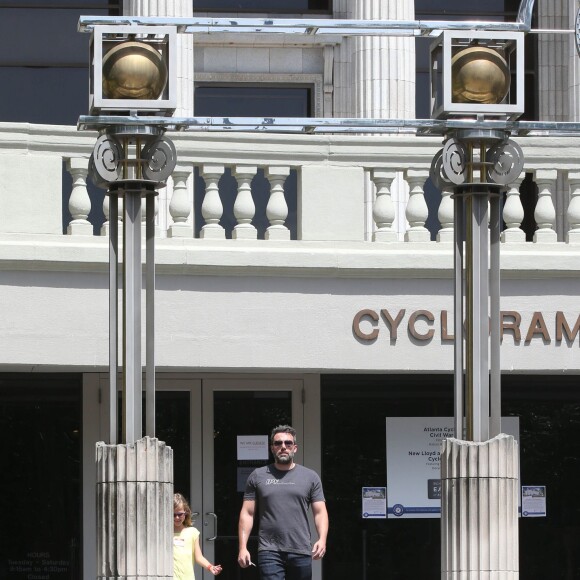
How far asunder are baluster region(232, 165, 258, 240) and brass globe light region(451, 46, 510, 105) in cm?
362

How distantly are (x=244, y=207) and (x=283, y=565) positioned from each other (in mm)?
3208

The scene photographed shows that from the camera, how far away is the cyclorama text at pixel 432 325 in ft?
46.9

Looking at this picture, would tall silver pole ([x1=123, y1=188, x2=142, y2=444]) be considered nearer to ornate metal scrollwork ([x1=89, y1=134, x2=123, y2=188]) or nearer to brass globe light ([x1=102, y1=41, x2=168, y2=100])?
ornate metal scrollwork ([x1=89, y1=134, x2=123, y2=188])

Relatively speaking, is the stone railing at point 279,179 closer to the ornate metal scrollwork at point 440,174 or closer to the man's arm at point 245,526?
the man's arm at point 245,526

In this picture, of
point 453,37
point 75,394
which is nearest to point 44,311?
point 75,394

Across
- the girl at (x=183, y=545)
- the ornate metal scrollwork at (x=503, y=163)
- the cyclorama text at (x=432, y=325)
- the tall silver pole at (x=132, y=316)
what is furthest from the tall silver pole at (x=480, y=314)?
the cyclorama text at (x=432, y=325)

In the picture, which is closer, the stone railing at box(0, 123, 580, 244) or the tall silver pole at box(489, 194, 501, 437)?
the tall silver pole at box(489, 194, 501, 437)

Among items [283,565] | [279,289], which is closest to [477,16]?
[279,289]

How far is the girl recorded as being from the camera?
1274 centimetres

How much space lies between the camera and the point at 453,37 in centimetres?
1086

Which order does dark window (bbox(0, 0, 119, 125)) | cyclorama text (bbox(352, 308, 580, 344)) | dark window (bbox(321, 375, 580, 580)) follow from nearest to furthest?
cyclorama text (bbox(352, 308, 580, 344))
dark window (bbox(321, 375, 580, 580))
dark window (bbox(0, 0, 119, 125))

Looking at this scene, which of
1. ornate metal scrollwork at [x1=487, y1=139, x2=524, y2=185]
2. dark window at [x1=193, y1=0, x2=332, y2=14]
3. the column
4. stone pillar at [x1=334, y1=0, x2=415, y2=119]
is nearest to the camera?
ornate metal scrollwork at [x1=487, y1=139, x2=524, y2=185]

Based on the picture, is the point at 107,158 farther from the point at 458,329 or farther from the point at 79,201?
the point at 79,201

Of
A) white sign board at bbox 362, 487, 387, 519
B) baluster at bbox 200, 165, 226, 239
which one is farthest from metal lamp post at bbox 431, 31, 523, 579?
white sign board at bbox 362, 487, 387, 519
